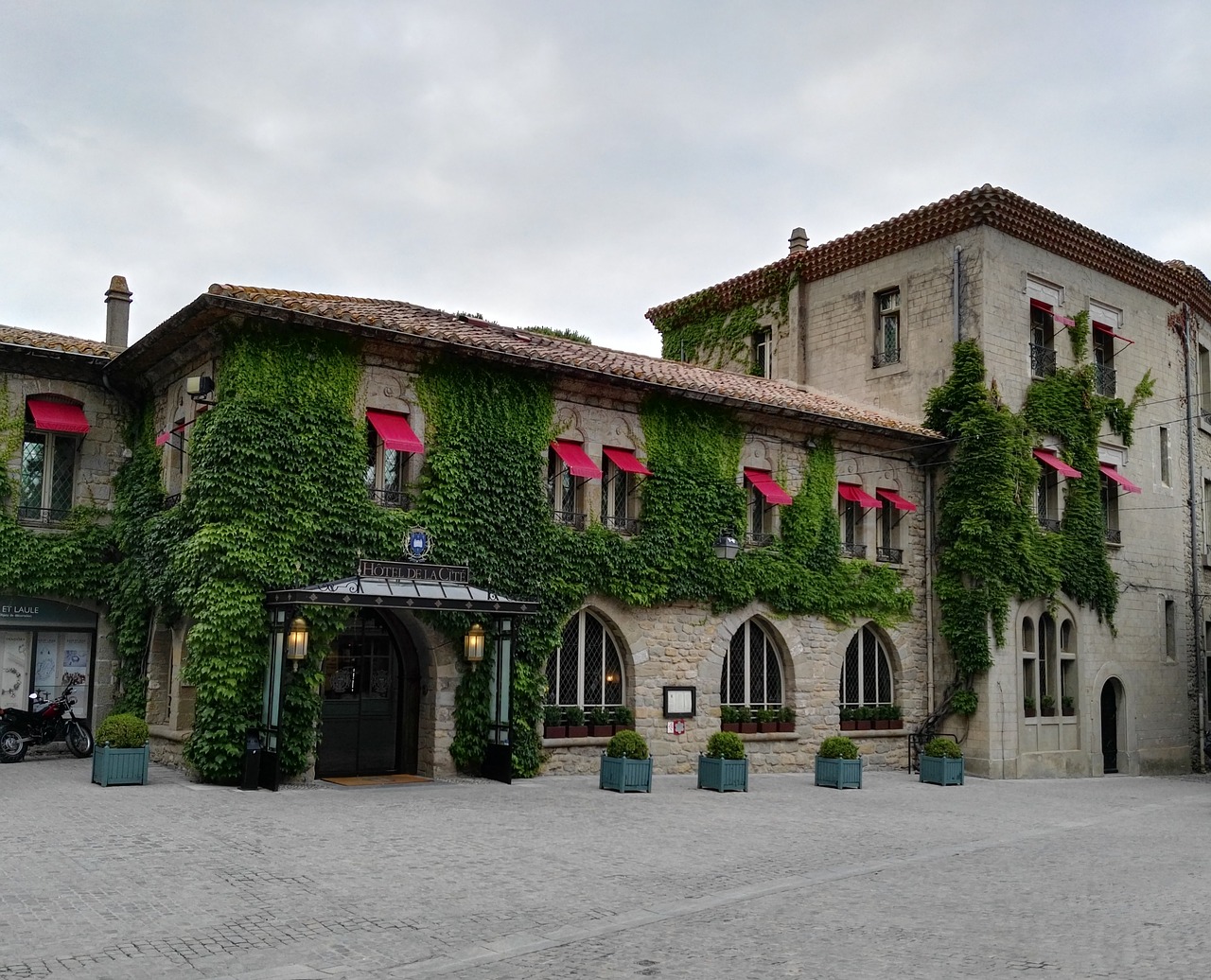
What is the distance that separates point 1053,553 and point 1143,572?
12.9ft

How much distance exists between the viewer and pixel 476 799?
1539 centimetres

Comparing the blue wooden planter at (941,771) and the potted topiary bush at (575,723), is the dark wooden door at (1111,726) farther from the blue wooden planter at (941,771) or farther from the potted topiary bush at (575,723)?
the potted topiary bush at (575,723)

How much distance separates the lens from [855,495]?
22922 millimetres

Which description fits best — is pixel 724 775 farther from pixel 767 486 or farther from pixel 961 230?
pixel 961 230

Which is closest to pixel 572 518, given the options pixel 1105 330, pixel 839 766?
pixel 839 766

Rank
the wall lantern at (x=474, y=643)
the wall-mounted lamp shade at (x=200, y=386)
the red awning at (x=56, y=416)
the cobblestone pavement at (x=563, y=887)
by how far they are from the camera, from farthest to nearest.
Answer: the red awning at (x=56, y=416) < the wall lantern at (x=474, y=643) < the wall-mounted lamp shade at (x=200, y=386) < the cobblestone pavement at (x=563, y=887)

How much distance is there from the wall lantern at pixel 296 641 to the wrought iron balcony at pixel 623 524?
580 cm

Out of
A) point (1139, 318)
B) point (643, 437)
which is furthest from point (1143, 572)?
point (643, 437)

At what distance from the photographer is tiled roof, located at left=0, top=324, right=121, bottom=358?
18.4 metres

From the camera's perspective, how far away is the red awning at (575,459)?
19.0 metres

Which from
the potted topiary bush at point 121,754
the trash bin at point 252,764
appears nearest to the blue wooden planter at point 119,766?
the potted topiary bush at point 121,754

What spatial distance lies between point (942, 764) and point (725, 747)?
16.4 ft

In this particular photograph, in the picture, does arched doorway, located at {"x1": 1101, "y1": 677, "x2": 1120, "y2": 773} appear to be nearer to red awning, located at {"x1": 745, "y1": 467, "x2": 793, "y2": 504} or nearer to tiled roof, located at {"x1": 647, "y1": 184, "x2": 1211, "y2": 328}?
tiled roof, located at {"x1": 647, "y1": 184, "x2": 1211, "y2": 328}

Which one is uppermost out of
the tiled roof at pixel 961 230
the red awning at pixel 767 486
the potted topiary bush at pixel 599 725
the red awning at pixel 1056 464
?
the tiled roof at pixel 961 230
